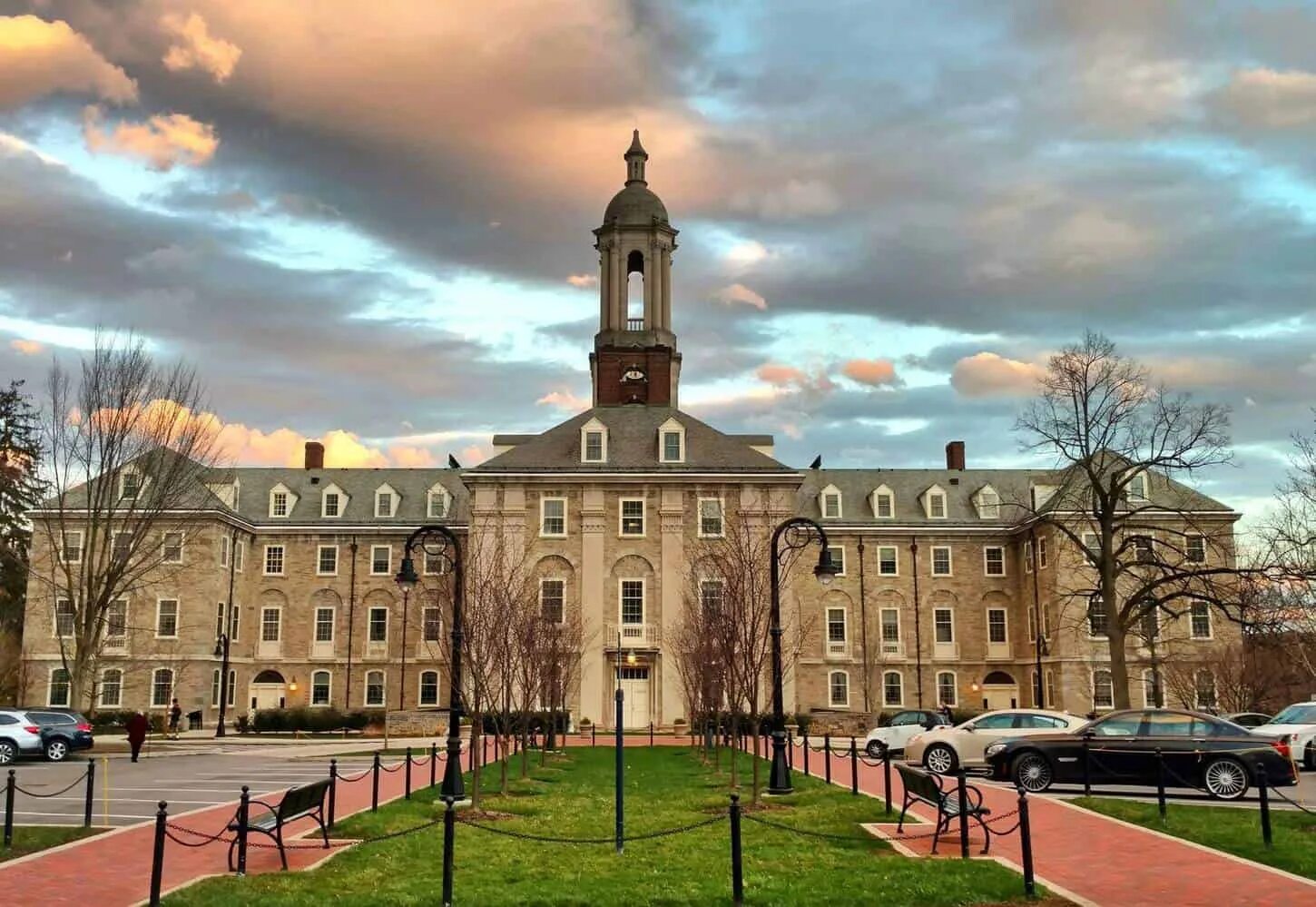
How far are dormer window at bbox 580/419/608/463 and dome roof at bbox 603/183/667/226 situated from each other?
16.7 metres

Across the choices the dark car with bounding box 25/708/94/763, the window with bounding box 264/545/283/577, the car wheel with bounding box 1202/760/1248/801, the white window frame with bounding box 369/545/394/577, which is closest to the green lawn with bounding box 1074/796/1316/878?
the car wheel with bounding box 1202/760/1248/801

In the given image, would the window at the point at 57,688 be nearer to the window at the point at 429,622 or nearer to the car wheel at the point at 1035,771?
the window at the point at 429,622

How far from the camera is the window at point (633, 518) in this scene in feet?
181

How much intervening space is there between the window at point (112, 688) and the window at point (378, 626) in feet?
39.9

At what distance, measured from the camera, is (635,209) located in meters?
68.6

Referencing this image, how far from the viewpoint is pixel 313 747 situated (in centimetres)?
4131

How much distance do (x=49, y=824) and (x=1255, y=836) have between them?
17113 mm

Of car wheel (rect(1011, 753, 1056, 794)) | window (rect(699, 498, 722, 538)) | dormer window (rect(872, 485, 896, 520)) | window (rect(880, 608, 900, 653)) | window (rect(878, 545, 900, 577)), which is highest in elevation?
dormer window (rect(872, 485, 896, 520))

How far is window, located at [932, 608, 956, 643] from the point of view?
63344mm

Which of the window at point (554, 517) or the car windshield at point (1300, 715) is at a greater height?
the window at point (554, 517)

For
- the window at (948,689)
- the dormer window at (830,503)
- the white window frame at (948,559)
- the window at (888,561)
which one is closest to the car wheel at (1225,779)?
the window at (948,689)

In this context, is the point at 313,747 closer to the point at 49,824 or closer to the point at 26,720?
the point at 26,720

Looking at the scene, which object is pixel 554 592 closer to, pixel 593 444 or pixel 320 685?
pixel 593 444

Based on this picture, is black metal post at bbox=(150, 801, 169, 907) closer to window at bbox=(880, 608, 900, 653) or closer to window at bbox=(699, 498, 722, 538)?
window at bbox=(699, 498, 722, 538)
